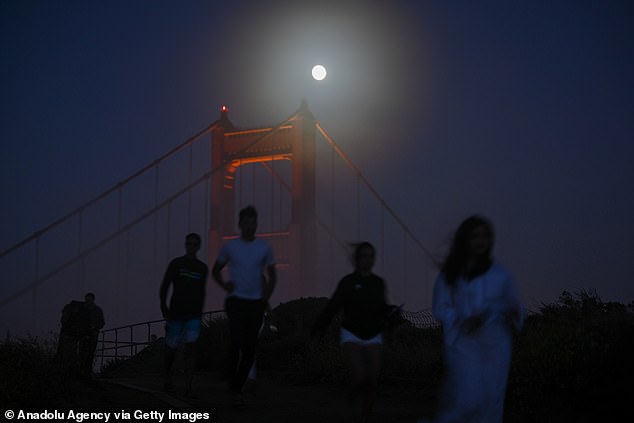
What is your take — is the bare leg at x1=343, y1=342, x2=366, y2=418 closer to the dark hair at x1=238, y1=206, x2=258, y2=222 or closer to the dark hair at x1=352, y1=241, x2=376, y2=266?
the dark hair at x1=352, y1=241, x2=376, y2=266

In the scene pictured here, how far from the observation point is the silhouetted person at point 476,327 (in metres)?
4.44

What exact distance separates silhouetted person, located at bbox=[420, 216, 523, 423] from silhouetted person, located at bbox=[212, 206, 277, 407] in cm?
259

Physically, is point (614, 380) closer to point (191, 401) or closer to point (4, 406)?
point (191, 401)

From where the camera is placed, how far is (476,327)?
4.45 m

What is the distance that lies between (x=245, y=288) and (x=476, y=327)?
2931 mm

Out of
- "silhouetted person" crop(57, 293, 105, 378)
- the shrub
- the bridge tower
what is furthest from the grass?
the bridge tower

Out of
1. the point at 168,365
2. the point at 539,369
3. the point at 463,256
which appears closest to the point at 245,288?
the point at 168,365

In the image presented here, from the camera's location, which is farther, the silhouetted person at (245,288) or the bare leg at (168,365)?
→ the bare leg at (168,365)

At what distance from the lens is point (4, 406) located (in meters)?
6.64

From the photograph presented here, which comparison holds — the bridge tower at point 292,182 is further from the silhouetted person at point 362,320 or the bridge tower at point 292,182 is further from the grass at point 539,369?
the silhouetted person at point 362,320

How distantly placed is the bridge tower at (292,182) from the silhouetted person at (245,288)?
2168 cm

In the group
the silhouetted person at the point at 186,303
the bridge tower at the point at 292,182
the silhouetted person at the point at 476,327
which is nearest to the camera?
the silhouetted person at the point at 476,327

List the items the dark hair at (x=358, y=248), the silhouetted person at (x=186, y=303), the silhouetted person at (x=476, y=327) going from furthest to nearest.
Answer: the silhouetted person at (x=186, y=303) → the dark hair at (x=358, y=248) → the silhouetted person at (x=476, y=327)

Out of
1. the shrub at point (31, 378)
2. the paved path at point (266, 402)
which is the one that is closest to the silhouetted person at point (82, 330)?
the paved path at point (266, 402)
